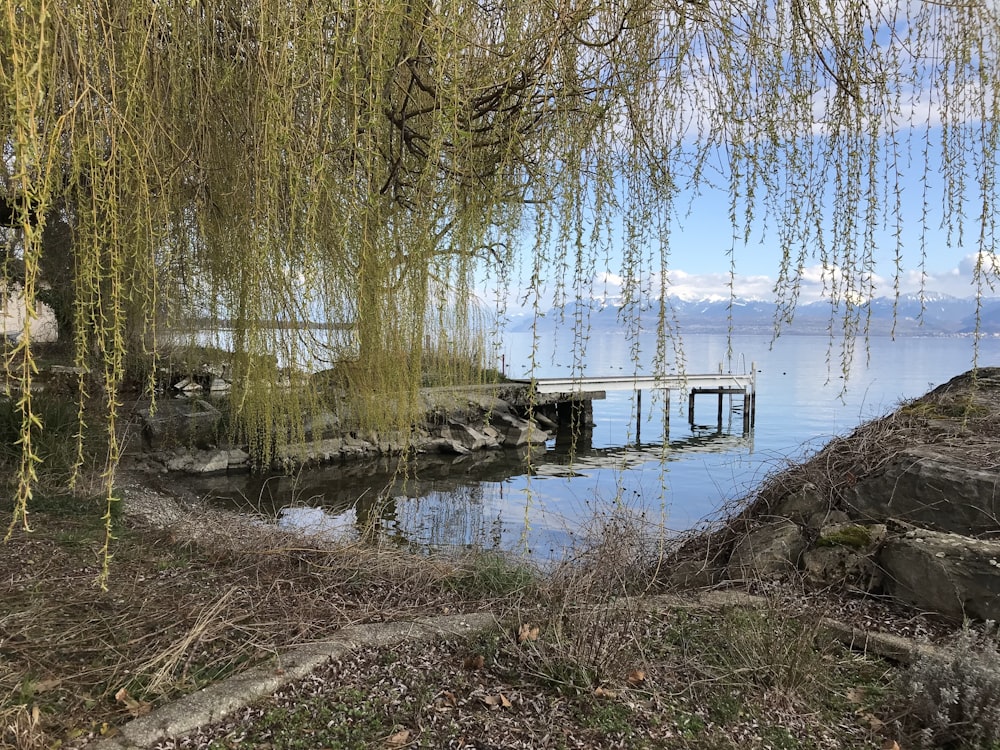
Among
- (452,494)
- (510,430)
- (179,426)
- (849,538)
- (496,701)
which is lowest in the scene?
(452,494)

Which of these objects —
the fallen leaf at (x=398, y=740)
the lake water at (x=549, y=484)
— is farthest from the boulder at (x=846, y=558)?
the fallen leaf at (x=398, y=740)

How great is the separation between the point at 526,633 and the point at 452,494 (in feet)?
26.5

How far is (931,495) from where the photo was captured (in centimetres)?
311

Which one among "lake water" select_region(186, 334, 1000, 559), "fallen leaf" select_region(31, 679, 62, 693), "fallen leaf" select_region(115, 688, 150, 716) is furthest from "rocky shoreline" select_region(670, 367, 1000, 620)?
"fallen leaf" select_region(31, 679, 62, 693)

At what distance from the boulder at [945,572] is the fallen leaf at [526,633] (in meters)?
1.55

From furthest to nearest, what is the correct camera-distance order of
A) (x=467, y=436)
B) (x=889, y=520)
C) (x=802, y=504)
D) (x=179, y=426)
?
(x=467, y=436), (x=179, y=426), (x=802, y=504), (x=889, y=520)

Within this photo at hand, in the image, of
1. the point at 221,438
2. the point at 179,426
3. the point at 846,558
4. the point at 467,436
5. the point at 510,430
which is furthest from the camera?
the point at 510,430

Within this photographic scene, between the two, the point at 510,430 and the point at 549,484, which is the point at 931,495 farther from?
the point at 510,430

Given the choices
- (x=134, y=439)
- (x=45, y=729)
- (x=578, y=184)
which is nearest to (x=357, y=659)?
(x=45, y=729)

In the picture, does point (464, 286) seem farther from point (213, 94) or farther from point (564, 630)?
point (564, 630)

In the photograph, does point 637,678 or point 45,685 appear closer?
point 45,685

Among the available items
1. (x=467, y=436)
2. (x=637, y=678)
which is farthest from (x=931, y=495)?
(x=467, y=436)

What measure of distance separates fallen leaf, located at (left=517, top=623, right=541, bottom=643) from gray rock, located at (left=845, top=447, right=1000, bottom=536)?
1895 millimetres

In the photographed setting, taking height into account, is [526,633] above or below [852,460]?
below
